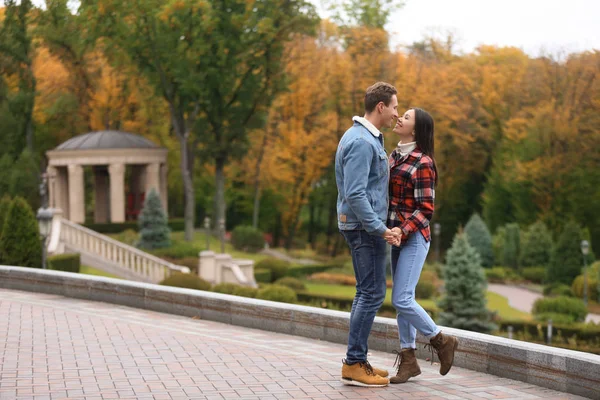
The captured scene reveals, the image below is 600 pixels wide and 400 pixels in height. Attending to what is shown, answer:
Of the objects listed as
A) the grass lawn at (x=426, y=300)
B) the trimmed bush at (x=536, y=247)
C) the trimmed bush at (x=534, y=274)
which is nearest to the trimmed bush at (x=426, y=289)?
the grass lawn at (x=426, y=300)

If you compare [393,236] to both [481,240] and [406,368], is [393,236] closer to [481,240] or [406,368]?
[406,368]

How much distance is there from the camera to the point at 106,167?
47.5 meters

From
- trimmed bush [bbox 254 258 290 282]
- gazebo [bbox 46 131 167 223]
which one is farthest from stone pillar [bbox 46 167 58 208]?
trimmed bush [bbox 254 258 290 282]

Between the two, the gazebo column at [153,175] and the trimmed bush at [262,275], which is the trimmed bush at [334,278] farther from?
the gazebo column at [153,175]

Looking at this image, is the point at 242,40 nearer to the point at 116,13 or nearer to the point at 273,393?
the point at 116,13

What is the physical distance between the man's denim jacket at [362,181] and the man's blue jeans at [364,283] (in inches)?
5.2

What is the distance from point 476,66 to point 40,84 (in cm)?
2676

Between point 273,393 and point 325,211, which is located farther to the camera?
point 325,211

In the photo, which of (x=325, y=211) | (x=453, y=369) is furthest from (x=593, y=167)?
(x=453, y=369)

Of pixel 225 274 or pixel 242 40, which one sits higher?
pixel 242 40

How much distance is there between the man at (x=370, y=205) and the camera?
6742 mm

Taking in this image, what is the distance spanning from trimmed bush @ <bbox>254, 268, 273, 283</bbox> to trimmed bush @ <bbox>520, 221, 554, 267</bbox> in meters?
15.3

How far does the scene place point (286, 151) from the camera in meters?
50.2

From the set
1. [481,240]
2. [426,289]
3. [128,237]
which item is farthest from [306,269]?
[481,240]
